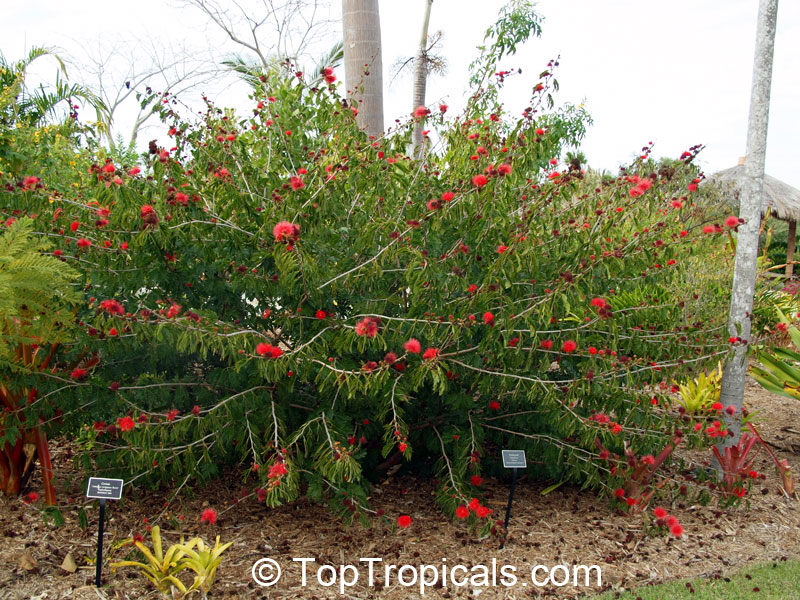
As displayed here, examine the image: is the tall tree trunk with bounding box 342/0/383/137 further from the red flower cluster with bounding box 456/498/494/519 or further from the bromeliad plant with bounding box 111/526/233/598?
the bromeliad plant with bounding box 111/526/233/598

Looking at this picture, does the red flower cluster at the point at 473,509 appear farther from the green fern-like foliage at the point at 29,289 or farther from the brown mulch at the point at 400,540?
the green fern-like foliage at the point at 29,289

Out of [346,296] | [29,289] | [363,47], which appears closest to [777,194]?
[363,47]

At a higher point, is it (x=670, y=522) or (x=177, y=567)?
(x=670, y=522)

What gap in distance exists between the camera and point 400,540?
3.94 meters

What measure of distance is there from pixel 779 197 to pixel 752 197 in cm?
1738

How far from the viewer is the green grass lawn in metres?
3.50

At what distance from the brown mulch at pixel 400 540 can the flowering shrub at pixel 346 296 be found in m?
0.33

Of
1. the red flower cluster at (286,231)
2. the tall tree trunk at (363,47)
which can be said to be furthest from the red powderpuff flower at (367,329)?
the tall tree trunk at (363,47)

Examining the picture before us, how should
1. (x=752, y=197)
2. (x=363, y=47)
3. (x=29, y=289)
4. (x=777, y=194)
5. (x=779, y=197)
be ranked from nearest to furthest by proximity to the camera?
(x=29, y=289), (x=752, y=197), (x=363, y=47), (x=779, y=197), (x=777, y=194)

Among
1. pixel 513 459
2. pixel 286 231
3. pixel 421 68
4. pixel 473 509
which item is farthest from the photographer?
pixel 421 68

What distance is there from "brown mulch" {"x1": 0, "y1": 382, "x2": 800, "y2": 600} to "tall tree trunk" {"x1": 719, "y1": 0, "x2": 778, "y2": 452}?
890 mm

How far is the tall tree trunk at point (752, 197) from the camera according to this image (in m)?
4.74

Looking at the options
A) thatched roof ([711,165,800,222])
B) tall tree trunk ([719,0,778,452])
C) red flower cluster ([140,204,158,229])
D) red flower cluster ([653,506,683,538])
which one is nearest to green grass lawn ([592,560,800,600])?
red flower cluster ([653,506,683,538])

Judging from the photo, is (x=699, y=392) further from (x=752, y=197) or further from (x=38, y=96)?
(x=38, y=96)
